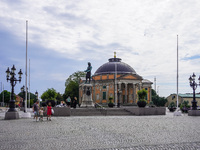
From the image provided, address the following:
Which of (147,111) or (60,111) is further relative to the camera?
(147,111)

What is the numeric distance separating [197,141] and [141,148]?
3000 millimetres

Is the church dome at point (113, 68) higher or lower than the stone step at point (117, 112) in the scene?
higher

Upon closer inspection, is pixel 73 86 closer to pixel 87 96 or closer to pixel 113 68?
pixel 113 68

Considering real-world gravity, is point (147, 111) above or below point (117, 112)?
above

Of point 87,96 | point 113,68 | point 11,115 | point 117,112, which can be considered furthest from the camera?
point 113,68

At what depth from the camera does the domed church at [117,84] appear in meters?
80.5

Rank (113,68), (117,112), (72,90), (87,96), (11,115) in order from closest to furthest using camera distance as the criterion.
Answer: (11,115), (117,112), (87,96), (113,68), (72,90)

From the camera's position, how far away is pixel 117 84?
267 feet

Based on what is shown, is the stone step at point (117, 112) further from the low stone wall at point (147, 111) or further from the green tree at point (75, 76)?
the green tree at point (75, 76)

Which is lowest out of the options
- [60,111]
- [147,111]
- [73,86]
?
[147,111]

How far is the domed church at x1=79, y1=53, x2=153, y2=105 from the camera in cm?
8050

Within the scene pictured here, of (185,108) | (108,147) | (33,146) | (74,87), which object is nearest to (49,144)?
(33,146)

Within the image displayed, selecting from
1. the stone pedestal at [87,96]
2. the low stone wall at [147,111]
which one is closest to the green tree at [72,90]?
the stone pedestal at [87,96]

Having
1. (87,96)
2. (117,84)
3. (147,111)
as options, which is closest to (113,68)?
(117,84)
